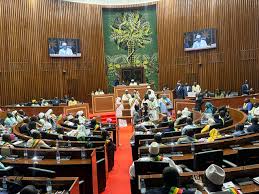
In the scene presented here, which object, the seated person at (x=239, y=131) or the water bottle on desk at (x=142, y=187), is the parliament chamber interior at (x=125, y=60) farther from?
the water bottle on desk at (x=142, y=187)

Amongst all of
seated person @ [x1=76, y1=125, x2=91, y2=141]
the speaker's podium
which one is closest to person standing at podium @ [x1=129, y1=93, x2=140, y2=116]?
the speaker's podium

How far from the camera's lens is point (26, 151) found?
19.9 ft

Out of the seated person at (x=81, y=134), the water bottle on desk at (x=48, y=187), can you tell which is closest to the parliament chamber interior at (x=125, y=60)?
the seated person at (x=81, y=134)

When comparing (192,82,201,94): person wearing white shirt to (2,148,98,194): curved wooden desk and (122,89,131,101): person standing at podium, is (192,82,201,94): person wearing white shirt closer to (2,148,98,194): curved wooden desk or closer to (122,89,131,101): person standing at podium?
(122,89,131,101): person standing at podium

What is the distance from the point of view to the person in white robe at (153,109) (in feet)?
43.3

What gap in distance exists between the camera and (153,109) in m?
13.6

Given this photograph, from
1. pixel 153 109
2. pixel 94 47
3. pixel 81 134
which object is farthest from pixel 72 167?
pixel 94 47

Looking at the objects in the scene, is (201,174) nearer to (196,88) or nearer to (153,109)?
(153,109)

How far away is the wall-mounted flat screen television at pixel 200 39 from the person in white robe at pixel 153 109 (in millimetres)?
6557

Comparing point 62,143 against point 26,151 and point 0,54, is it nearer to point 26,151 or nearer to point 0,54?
point 26,151

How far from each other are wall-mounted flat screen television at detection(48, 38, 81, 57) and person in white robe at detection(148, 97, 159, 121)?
738 cm

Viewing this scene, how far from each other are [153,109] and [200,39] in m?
7.51

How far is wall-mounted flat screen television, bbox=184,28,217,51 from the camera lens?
18766 millimetres

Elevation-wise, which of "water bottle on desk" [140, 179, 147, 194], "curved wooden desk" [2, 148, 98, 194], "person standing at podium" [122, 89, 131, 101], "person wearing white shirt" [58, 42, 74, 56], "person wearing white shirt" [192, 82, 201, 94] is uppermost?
"person wearing white shirt" [58, 42, 74, 56]
